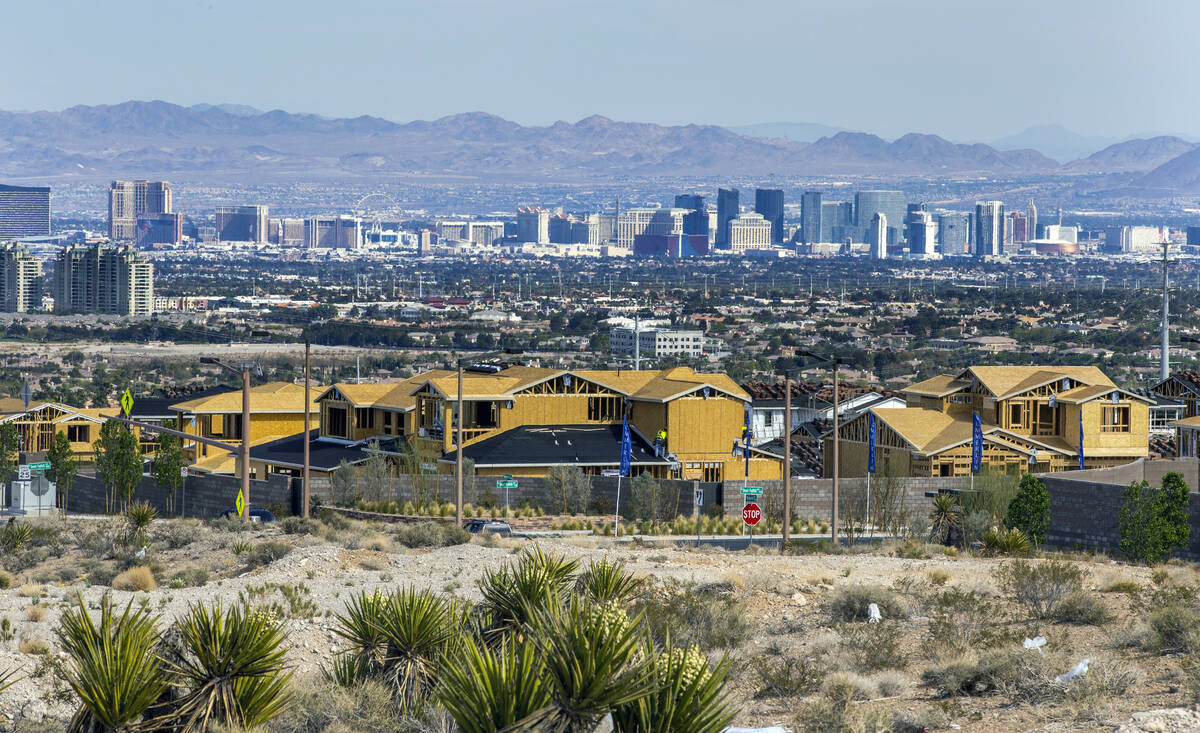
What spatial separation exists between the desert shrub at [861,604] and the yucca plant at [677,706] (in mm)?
10647

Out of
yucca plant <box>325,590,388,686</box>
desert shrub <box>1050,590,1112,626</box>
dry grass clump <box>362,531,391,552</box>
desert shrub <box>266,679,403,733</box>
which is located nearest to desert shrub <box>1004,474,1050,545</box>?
dry grass clump <box>362,531,391,552</box>

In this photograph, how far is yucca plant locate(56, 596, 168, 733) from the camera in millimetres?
17000

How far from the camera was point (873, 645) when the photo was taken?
22.1 metres

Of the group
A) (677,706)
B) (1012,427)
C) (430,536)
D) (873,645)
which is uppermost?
(1012,427)

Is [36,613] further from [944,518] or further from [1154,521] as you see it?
[944,518]

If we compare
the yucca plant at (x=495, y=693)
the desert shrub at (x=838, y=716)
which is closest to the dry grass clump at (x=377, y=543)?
the desert shrub at (x=838, y=716)

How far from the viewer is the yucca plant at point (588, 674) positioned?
14672 millimetres

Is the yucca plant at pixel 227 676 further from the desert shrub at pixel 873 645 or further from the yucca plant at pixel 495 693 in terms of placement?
the desert shrub at pixel 873 645

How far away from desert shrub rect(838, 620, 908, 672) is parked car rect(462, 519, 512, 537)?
19.0m

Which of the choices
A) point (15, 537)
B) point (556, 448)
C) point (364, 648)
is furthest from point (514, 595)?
point (556, 448)

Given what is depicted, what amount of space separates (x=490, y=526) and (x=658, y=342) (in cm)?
12284

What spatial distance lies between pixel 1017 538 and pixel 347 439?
93.9 feet

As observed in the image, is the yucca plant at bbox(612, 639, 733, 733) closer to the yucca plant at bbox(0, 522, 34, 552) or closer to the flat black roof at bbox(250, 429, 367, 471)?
the yucca plant at bbox(0, 522, 34, 552)

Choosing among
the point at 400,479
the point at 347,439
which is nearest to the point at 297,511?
the point at 400,479
